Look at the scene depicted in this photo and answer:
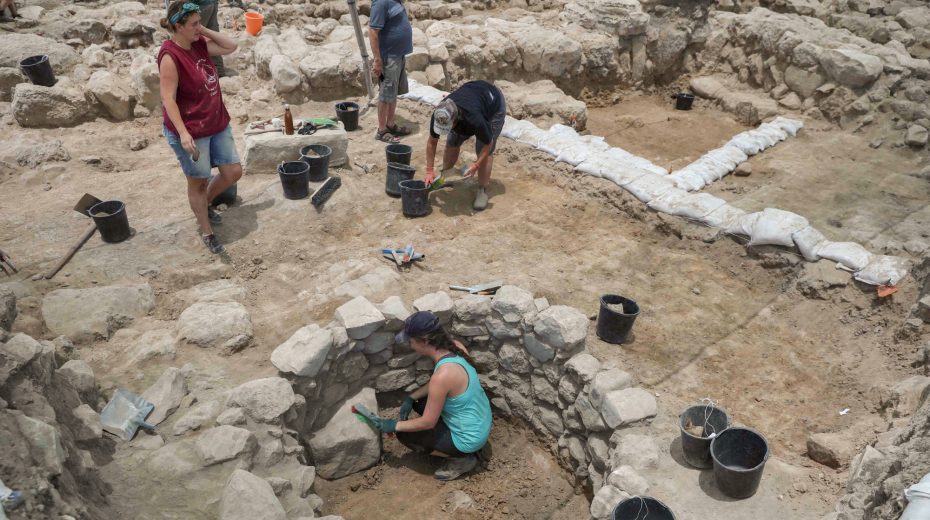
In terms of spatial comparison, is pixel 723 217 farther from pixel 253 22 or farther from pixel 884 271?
pixel 253 22

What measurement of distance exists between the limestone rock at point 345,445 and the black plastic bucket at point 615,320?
1961mm

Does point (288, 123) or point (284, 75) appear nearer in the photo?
point (288, 123)

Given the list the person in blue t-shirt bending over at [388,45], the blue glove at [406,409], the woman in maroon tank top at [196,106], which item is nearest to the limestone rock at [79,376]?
the woman in maroon tank top at [196,106]

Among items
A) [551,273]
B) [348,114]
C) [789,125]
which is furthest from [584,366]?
[789,125]

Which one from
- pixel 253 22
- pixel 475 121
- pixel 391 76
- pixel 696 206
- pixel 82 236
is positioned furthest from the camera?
pixel 253 22

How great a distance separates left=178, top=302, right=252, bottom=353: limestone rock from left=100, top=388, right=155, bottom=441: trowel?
2.25 ft

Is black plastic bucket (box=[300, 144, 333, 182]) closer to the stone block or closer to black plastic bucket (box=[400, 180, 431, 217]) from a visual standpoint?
the stone block

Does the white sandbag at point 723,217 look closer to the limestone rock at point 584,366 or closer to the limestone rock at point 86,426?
the limestone rock at point 584,366

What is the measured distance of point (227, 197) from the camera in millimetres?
6012

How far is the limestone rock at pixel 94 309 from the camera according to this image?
14.0 ft

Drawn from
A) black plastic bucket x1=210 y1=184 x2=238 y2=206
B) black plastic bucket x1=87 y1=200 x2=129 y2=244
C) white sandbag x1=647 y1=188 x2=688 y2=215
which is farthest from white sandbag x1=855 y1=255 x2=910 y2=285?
black plastic bucket x1=87 y1=200 x2=129 y2=244

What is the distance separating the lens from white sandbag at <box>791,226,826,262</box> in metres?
5.34

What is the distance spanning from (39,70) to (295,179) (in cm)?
386

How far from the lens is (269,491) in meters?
3.29
